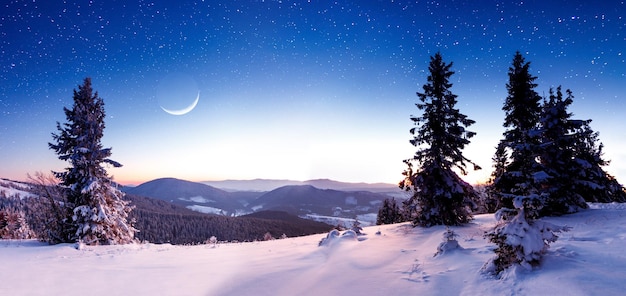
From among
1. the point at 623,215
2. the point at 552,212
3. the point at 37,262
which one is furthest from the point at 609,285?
the point at 37,262

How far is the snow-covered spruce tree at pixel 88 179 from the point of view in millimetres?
19031

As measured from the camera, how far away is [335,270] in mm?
8602

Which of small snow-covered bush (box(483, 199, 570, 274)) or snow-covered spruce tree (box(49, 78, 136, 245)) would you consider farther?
snow-covered spruce tree (box(49, 78, 136, 245))

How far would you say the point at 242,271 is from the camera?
9594 millimetres

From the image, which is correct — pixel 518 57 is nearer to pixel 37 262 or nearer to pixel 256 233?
pixel 37 262

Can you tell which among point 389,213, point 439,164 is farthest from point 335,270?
point 389,213

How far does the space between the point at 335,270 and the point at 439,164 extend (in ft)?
38.7

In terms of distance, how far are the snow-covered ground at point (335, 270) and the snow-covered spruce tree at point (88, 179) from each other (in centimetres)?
543

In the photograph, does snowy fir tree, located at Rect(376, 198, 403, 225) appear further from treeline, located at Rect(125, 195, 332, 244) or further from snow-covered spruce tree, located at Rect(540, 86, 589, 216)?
treeline, located at Rect(125, 195, 332, 244)

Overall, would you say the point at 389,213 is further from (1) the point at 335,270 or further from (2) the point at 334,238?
(1) the point at 335,270

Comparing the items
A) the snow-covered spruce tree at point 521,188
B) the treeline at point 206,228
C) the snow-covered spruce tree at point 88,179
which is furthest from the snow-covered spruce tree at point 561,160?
the treeline at point 206,228

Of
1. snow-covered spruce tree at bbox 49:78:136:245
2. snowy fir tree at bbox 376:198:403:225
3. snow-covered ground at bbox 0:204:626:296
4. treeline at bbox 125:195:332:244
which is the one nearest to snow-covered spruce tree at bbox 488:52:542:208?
snow-covered ground at bbox 0:204:626:296

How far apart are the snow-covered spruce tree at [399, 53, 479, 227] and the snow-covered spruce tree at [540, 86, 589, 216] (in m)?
3.63

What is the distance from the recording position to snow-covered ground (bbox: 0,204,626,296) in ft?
18.7
